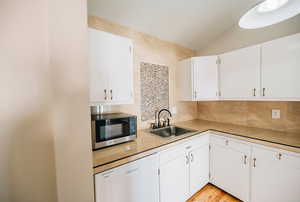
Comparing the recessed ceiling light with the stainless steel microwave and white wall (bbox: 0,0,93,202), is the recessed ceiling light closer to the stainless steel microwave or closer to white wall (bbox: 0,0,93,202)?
white wall (bbox: 0,0,93,202)

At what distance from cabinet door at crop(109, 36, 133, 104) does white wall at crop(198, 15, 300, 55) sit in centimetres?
179

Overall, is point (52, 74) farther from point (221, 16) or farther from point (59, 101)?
point (221, 16)

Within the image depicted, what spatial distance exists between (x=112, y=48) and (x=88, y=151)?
103 centimetres

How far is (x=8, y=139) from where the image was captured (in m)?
0.48

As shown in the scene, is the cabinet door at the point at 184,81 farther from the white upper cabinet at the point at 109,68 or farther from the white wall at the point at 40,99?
the white wall at the point at 40,99

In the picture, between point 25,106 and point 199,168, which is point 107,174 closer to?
point 25,106

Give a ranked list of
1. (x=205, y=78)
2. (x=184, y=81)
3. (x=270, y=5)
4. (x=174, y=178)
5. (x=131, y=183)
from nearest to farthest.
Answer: (x=270, y=5), (x=131, y=183), (x=174, y=178), (x=205, y=78), (x=184, y=81)

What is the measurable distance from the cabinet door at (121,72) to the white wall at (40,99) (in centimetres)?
75

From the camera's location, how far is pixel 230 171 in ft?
5.42

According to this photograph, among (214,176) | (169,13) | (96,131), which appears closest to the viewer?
(96,131)

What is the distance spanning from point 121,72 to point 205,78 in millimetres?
1442

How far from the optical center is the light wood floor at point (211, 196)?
5.40ft

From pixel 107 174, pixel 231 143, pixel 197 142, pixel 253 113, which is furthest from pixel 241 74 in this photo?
pixel 107 174

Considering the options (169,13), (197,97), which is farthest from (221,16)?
(197,97)
